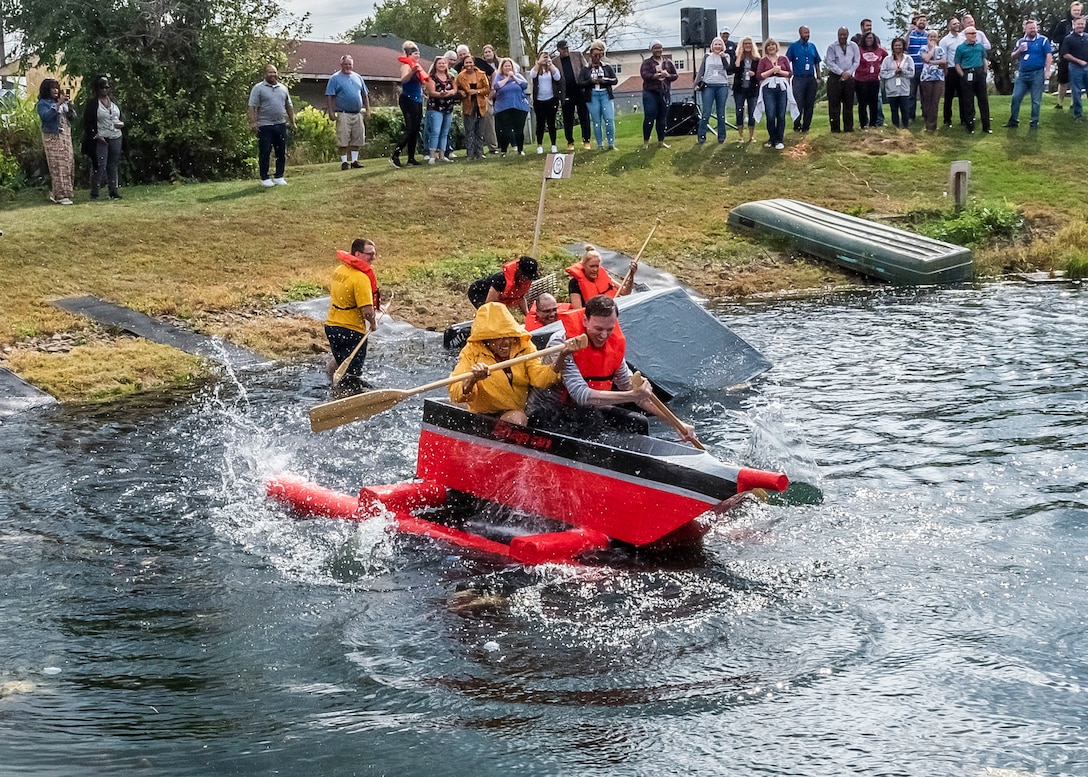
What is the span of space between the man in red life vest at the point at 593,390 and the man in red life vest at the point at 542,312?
1.30 meters

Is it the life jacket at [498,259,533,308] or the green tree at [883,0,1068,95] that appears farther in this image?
the green tree at [883,0,1068,95]

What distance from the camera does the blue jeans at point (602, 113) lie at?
73.5 ft

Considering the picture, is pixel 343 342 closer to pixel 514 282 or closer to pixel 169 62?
pixel 514 282

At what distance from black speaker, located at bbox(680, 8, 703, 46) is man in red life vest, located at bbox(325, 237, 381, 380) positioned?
631 inches

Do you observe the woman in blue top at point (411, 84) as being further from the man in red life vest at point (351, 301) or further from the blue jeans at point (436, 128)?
the man in red life vest at point (351, 301)

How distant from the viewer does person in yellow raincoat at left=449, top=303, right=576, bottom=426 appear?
8.79 metres

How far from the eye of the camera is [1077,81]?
22750 mm

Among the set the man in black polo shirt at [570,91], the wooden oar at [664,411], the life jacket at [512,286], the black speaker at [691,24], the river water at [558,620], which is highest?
the black speaker at [691,24]

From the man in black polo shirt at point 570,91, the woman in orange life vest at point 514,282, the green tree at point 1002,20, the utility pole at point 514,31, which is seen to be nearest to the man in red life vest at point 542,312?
the woman in orange life vest at point 514,282

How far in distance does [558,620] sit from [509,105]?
1648 centimetres

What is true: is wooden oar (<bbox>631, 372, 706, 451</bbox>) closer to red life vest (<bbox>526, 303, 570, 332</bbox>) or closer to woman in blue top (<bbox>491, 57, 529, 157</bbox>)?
red life vest (<bbox>526, 303, 570, 332</bbox>)

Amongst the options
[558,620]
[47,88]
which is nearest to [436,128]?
[47,88]

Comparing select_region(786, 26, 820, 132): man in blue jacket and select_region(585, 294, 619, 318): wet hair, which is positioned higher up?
select_region(786, 26, 820, 132): man in blue jacket

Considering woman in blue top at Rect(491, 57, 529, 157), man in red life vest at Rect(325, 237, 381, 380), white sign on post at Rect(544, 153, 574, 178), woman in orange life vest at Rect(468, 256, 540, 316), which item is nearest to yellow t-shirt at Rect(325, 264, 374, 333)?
man in red life vest at Rect(325, 237, 381, 380)
